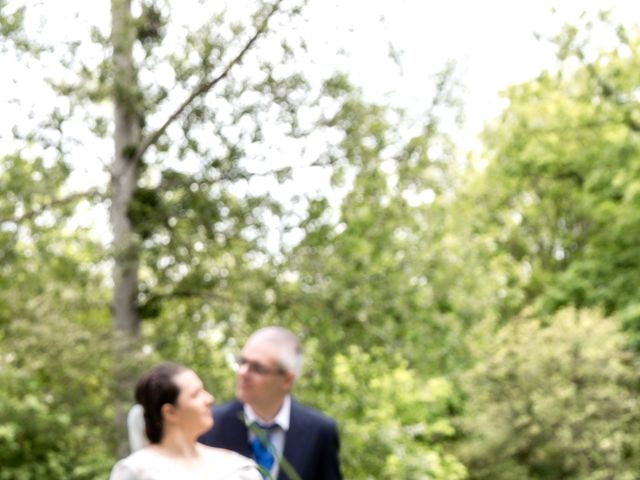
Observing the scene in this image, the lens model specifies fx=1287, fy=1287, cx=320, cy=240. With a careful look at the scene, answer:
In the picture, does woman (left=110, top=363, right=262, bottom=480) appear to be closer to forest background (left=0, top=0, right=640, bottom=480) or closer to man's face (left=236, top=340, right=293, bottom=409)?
man's face (left=236, top=340, right=293, bottom=409)

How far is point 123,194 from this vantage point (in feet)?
45.5

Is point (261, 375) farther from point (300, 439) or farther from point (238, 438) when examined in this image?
point (300, 439)

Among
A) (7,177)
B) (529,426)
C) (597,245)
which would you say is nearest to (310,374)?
(7,177)

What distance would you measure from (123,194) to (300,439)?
10.0m

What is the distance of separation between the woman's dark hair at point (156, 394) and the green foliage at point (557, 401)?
2754cm

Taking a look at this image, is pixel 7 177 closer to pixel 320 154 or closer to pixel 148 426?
pixel 320 154

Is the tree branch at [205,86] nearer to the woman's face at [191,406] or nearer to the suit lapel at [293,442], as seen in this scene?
the suit lapel at [293,442]

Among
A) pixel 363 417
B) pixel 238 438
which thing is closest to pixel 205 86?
pixel 363 417

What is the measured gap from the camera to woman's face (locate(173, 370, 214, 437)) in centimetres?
327

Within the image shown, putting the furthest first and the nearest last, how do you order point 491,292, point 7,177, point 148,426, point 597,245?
point 597,245, point 491,292, point 7,177, point 148,426

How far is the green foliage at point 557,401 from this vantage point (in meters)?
30.9

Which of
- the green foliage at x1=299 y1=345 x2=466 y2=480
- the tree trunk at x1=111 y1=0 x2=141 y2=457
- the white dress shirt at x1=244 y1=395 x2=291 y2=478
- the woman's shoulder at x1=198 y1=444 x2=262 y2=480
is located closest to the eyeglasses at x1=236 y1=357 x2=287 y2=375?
the white dress shirt at x1=244 y1=395 x2=291 y2=478

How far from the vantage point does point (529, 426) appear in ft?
105

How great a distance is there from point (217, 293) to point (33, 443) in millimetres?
2475
